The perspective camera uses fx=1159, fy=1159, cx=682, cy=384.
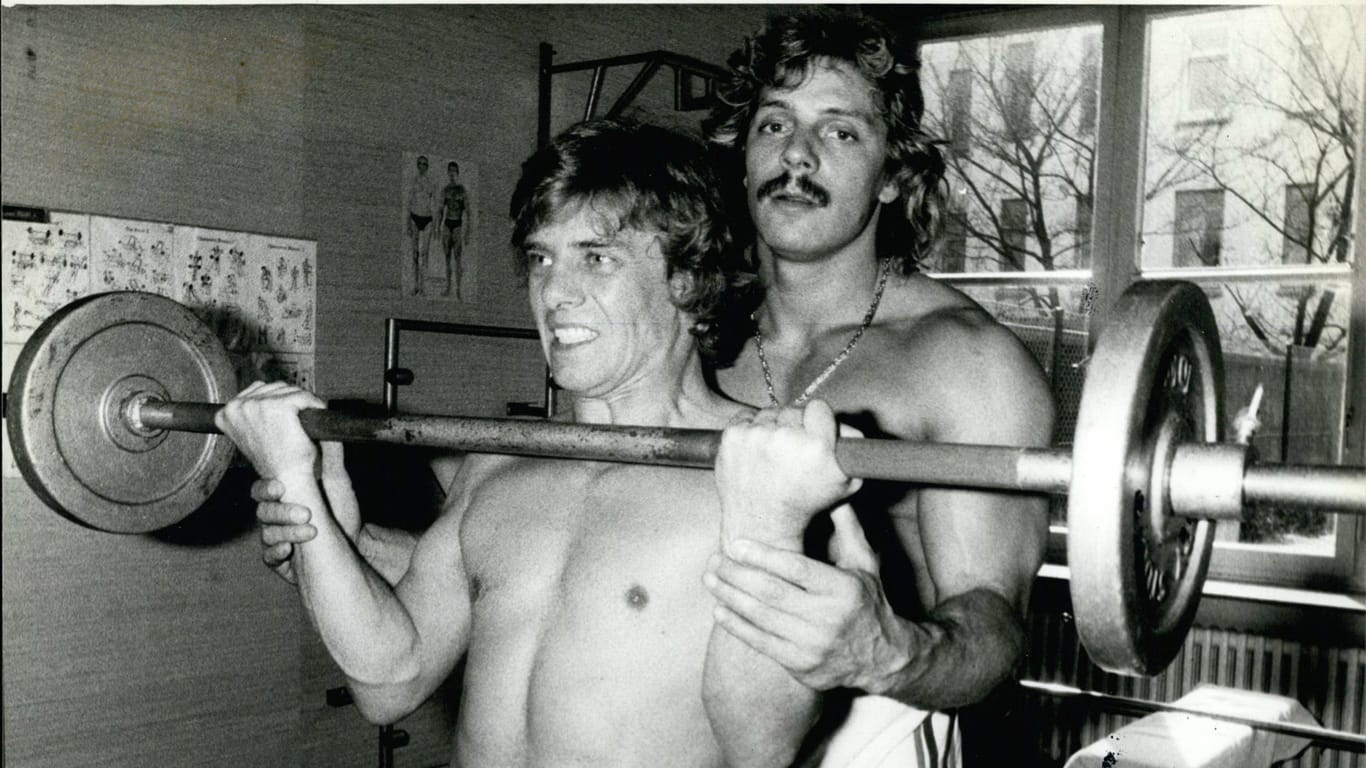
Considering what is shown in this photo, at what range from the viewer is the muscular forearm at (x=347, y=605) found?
1604 mm

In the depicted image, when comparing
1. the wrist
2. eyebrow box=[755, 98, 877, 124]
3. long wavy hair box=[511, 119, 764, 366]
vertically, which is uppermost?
eyebrow box=[755, 98, 877, 124]

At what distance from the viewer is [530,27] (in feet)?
12.7

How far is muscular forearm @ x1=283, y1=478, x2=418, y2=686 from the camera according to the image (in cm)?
160

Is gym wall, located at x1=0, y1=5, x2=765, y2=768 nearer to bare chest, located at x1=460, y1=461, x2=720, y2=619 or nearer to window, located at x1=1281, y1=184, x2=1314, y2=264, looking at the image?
bare chest, located at x1=460, y1=461, x2=720, y2=619

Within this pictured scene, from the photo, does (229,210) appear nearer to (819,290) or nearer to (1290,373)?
(819,290)

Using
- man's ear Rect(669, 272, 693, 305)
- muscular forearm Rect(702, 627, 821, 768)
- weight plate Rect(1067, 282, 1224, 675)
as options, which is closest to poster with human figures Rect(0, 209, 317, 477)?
man's ear Rect(669, 272, 693, 305)

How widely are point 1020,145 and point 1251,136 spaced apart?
0.85m

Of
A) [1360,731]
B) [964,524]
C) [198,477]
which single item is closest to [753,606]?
[964,524]

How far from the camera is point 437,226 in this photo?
3.57 m

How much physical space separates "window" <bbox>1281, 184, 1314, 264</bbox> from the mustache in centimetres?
294

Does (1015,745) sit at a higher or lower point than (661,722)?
lower

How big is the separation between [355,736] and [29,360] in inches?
79.1

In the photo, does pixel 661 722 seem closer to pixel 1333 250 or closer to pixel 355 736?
pixel 355 736

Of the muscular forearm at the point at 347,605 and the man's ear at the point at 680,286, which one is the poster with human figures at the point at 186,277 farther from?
the man's ear at the point at 680,286
